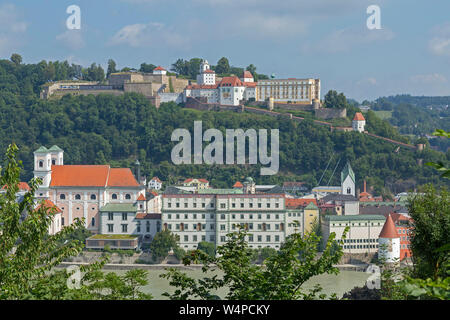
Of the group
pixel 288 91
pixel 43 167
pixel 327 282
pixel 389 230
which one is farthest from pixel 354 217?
pixel 288 91

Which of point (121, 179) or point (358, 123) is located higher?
point (358, 123)

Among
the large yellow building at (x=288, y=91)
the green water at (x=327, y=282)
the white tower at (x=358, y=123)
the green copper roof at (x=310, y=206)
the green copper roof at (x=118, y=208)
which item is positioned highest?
the large yellow building at (x=288, y=91)

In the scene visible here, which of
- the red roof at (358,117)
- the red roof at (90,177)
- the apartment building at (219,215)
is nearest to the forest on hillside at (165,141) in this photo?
the red roof at (358,117)

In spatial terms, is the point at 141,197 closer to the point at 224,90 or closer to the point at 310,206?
the point at 310,206

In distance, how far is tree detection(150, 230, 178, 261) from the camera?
24.1 metres

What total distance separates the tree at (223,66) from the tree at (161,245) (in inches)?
1102

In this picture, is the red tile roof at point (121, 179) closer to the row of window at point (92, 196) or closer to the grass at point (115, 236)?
the row of window at point (92, 196)

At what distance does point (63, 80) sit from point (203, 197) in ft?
95.0

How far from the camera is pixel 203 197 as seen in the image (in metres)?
25.5

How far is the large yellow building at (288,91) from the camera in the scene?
43688mm

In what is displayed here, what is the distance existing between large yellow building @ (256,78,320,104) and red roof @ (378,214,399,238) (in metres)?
20.9

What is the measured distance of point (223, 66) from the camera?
51.1 metres

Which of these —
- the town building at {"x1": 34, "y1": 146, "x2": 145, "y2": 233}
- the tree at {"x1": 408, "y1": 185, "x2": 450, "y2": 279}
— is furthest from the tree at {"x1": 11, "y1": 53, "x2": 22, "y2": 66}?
the tree at {"x1": 408, "y1": 185, "x2": 450, "y2": 279}

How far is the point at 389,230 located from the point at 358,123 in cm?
1932
